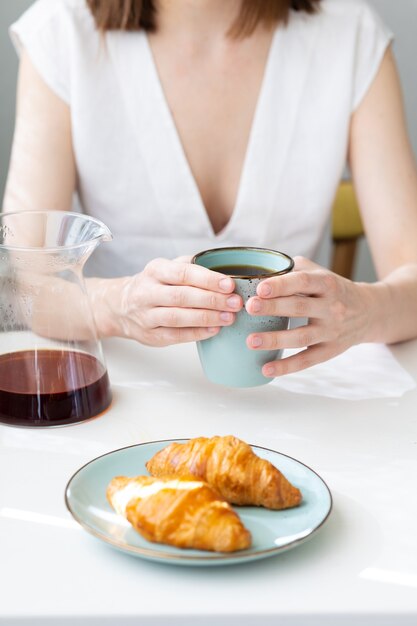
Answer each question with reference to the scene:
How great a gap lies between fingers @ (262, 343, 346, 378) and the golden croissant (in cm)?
18

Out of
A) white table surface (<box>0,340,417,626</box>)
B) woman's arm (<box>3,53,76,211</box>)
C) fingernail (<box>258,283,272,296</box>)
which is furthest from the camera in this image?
woman's arm (<box>3,53,76,211</box>)

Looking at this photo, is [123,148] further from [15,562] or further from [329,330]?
[15,562]

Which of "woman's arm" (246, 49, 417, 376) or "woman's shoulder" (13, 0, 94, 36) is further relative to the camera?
"woman's shoulder" (13, 0, 94, 36)

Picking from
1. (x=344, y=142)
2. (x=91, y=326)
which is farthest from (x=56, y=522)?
(x=344, y=142)

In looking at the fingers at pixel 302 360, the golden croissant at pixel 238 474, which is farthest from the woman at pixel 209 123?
the golden croissant at pixel 238 474

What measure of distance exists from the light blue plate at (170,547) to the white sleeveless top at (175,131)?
0.80m

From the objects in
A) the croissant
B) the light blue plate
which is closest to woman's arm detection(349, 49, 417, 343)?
the light blue plate

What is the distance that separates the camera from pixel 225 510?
59cm

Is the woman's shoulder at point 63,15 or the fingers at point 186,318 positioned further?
the woman's shoulder at point 63,15

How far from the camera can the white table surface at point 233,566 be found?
22.7 inches

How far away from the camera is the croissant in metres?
0.59

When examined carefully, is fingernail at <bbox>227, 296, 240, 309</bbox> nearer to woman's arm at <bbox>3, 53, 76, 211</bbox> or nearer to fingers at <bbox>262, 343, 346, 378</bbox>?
fingers at <bbox>262, 343, 346, 378</bbox>

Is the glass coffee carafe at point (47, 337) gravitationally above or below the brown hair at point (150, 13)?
below

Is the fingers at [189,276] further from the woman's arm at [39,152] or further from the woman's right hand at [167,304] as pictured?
the woman's arm at [39,152]
